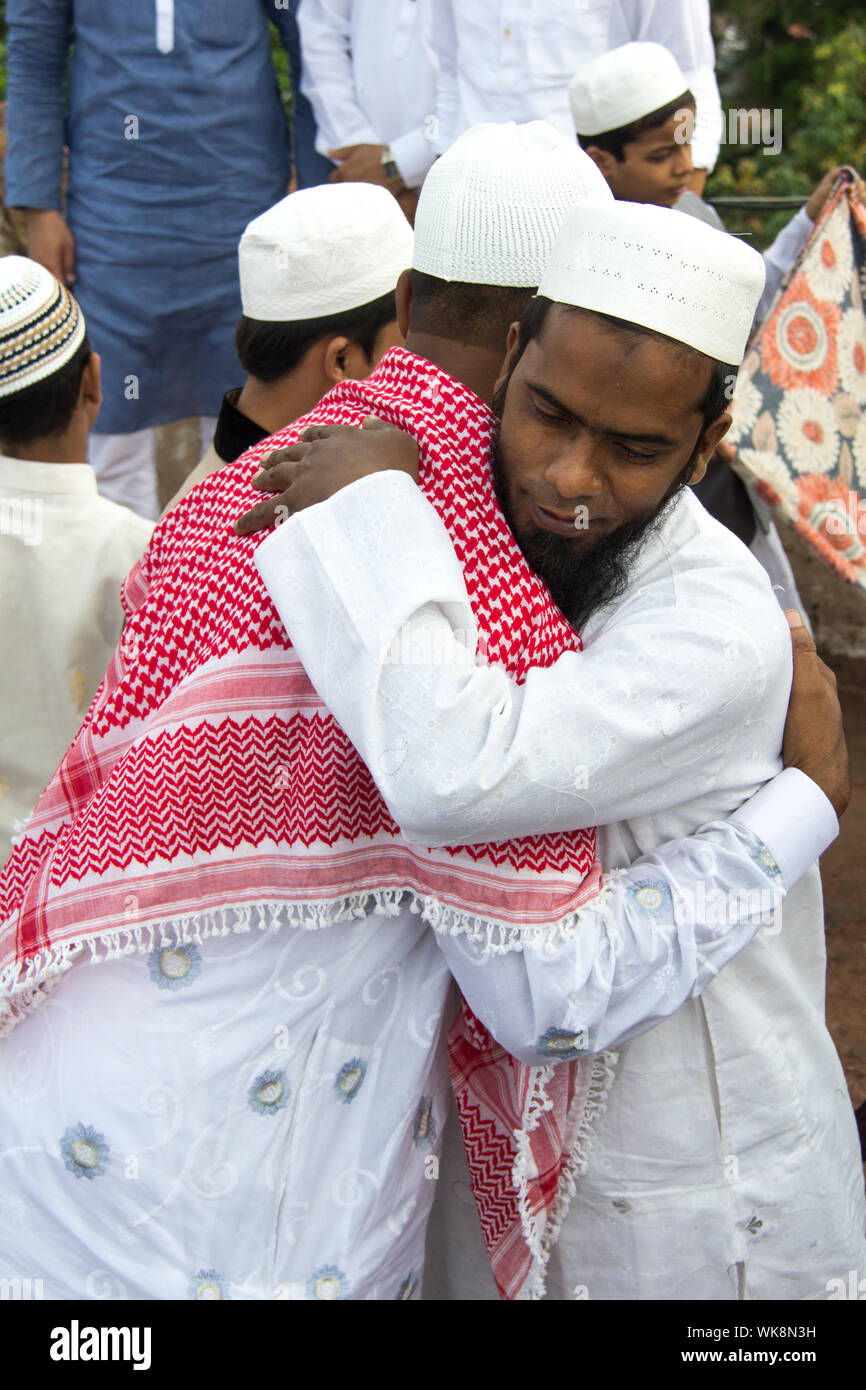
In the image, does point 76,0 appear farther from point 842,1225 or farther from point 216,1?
point 842,1225

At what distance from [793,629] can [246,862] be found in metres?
0.90

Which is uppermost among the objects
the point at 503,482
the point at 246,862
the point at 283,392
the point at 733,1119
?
the point at 283,392

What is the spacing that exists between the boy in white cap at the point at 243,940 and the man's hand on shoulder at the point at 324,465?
6 cm

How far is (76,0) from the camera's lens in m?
5.21

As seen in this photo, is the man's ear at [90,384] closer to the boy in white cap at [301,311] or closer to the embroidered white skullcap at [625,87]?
the boy in white cap at [301,311]

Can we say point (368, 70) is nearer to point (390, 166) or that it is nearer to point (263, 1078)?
point (390, 166)

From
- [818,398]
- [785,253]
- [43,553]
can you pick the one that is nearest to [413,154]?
[785,253]

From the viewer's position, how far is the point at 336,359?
3086 millimetres

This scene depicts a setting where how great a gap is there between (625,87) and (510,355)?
2964mm

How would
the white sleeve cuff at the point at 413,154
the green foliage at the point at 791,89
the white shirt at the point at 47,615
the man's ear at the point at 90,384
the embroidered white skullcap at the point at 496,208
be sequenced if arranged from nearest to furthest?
1. the embroidered white skullcap at the point at 496,208
2. the white shirt at the point at 47,615
3. the man's ear at the point at 90,384
4. the white sleeve cuff at the point at 413,154
5. the green foliage at the point at 791,89

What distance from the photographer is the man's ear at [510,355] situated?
6.43 feet

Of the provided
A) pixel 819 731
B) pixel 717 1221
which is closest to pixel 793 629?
pixel 819 731

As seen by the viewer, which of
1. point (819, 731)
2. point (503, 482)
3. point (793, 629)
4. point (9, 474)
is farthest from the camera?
point (9, 474)

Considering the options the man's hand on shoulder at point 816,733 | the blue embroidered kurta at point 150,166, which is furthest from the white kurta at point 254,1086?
the blue embroidered kurta at point 150,166
